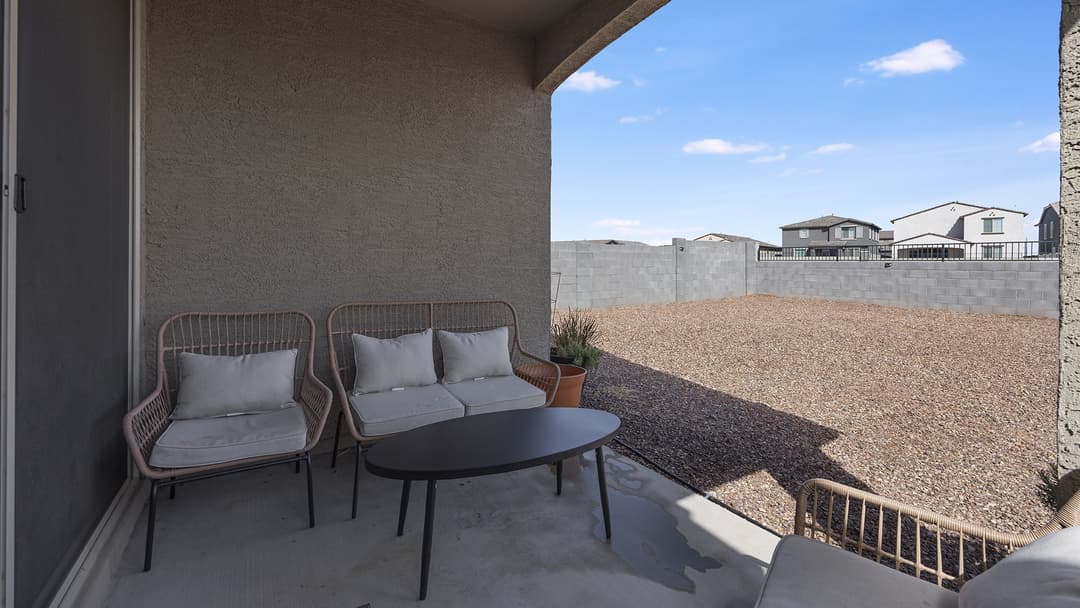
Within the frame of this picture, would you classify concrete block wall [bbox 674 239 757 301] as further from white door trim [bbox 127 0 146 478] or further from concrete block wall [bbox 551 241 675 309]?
white door trim [bbox 127 0 146 478]

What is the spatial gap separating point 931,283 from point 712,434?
30.1 feet

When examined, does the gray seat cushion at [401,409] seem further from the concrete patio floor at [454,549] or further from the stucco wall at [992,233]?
the stucco wall at [992,233]

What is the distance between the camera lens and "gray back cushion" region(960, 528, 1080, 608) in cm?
76

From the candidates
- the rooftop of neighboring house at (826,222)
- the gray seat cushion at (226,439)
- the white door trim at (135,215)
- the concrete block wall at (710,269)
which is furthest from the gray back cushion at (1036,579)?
the rooftop of neighboring house at (826,222)

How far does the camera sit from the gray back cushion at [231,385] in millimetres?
2234

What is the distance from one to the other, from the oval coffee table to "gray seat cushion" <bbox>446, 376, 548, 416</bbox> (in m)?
0.32

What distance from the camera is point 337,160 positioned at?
2965mm

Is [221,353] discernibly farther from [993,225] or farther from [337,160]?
[993,225]

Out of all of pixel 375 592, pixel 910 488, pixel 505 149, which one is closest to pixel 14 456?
pixel 375 592

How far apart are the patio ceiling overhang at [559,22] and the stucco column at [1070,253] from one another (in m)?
2.08

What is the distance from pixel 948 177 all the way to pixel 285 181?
28.9m

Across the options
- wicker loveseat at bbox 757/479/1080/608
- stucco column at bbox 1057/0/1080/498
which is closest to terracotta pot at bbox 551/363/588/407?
wicker loveseat at bbox 757/479/1080/608

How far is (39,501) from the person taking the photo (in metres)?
1.32

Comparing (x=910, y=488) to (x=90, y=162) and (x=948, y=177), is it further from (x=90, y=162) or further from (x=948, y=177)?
(x=948, y=177)
